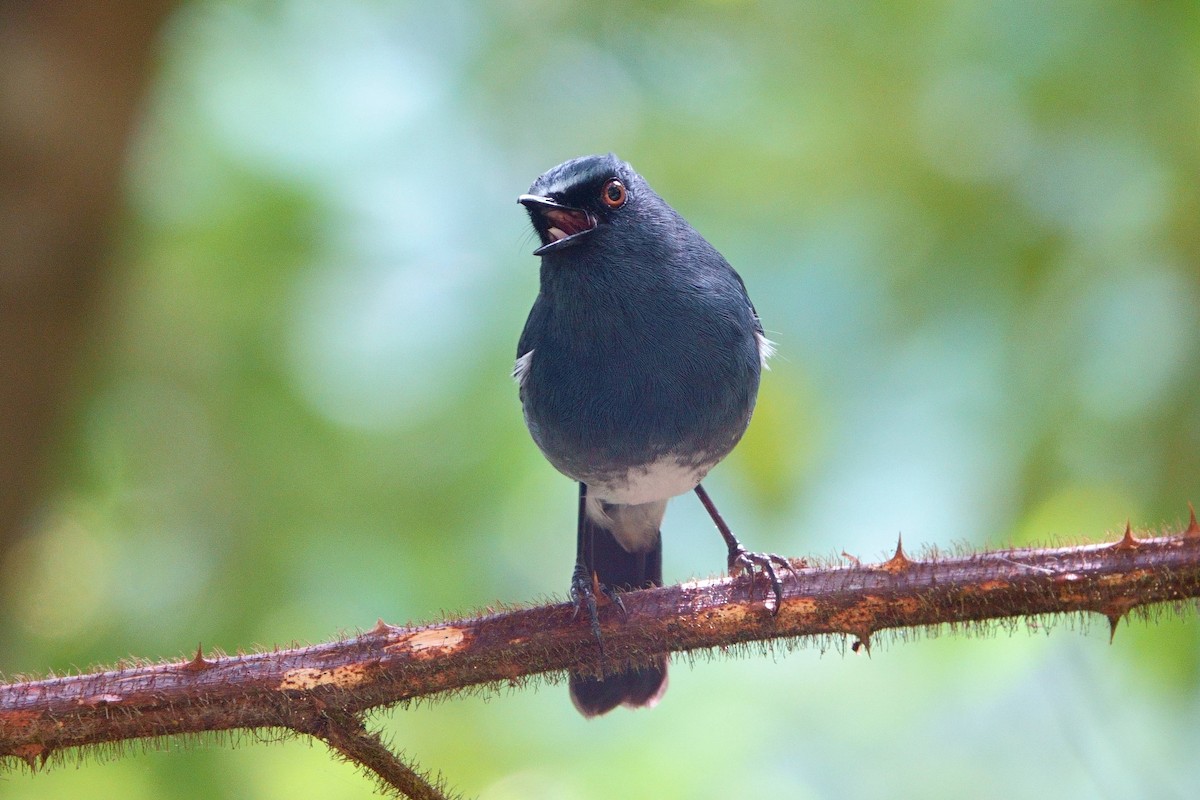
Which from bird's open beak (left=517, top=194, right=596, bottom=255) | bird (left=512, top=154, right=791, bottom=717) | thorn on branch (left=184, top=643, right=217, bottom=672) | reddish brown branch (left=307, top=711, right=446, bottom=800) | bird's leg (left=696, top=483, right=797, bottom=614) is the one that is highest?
bird's open beak (left=517, top=194, right=596, bottom=255)

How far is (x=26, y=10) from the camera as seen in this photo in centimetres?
567

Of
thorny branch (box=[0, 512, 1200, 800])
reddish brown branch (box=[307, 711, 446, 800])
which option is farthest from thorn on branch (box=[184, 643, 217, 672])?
reddish brown branch (box=[307, 711, 446, 800])

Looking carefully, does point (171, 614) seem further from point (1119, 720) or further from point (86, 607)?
point (1119, 720)

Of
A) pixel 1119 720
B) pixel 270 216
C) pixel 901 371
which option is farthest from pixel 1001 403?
pixel 270 216

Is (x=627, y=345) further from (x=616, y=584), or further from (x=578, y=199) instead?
(x=616, y=584)

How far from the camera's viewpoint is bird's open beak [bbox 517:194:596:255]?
3774mm

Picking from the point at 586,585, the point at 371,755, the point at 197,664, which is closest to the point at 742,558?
the point at 586,585

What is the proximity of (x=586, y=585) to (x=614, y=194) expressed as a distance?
1360 millimetres

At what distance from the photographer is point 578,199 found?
382cm

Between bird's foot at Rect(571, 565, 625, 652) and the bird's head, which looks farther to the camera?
the bird's head

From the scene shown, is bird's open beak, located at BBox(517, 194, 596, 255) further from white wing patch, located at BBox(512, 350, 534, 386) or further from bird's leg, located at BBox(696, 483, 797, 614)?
bird's leg, located at BBox(696, 483, 797, 614)

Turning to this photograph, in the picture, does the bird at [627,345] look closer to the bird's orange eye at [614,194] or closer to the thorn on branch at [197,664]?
the bird's orange eye at [614,194]

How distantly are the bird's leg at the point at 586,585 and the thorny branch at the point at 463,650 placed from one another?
14 cm

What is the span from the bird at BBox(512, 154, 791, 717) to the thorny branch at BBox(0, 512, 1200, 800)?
32.9 inches
